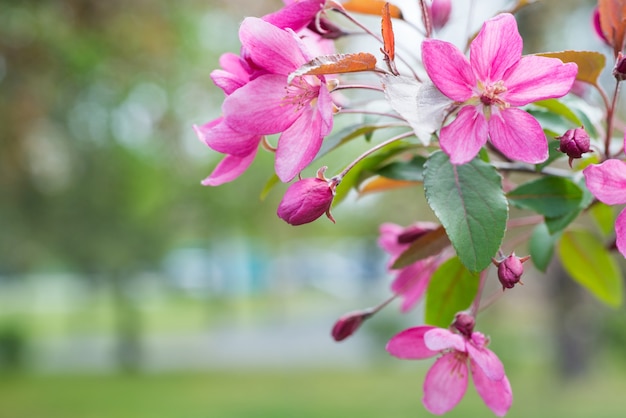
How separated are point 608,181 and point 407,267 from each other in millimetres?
297

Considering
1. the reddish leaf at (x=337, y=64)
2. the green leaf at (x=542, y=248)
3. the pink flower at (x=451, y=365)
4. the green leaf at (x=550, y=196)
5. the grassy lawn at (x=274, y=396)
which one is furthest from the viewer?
the grassy lawn at (x=274, y=396)

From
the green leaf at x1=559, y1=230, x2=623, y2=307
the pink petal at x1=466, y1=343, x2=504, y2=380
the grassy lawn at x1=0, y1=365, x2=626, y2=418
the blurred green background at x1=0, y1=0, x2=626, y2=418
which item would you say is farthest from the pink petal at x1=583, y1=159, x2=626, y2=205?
the grassy lawn at x1=0, y1=365, x2=626, y2=418

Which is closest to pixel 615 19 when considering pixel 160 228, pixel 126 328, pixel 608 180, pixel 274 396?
pixel 608 180

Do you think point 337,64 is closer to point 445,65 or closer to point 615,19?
point 445,65

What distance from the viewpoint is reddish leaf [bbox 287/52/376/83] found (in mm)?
436

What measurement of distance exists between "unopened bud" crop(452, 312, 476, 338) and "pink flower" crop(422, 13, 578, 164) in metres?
0.15

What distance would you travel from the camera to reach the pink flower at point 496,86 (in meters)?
0.47

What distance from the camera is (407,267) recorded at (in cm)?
73

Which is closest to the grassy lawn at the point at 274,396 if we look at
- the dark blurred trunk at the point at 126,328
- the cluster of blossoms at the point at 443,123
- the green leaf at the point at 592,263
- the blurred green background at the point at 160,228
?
the blurred green background at the point at 160,228

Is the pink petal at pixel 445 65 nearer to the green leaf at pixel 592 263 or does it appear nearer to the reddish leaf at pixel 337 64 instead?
the reddish leaf at pixel 337 64

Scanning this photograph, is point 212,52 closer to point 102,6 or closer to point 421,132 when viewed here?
point 102,6

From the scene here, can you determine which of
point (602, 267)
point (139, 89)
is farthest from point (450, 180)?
point (139, 89)

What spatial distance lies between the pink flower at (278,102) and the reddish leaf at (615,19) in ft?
0.91

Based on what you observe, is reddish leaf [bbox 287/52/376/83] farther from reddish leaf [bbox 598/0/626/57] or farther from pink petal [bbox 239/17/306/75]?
reddish leaf [bbox 598/0/626/57]
